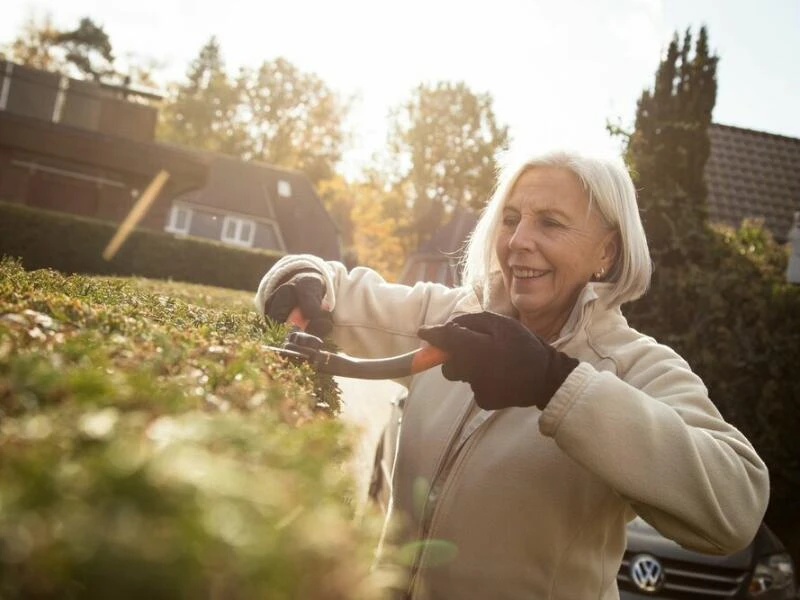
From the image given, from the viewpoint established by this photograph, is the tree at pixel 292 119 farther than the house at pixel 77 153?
Yes

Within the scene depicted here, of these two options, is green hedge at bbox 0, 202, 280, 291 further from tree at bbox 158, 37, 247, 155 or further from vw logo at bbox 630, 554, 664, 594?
tree at bbox 158, 37, 247, 155

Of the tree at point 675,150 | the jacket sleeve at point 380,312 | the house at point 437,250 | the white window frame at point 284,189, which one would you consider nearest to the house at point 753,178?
the tree at point 675,150

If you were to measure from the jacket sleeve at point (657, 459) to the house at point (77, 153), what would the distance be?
23999 millimetres

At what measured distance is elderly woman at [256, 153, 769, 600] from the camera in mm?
2010

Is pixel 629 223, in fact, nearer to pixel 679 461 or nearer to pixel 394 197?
pixel 679 461

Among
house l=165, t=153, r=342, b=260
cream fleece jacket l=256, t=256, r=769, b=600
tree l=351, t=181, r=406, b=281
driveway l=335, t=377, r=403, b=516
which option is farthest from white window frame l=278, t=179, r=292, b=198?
cream fleece jacket l=256, t=256, r=769, b=600

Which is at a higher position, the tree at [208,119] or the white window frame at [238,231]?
the tree at [208,119]

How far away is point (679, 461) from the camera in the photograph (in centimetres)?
200

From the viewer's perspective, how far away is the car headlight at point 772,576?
5.45 meters

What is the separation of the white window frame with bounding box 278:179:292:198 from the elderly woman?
159 feet

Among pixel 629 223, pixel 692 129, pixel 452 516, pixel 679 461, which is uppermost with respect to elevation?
pixel 692 129

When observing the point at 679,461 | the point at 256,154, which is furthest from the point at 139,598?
the point at 256,154

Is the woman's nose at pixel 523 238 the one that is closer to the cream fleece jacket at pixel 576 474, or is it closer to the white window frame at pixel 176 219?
the cream fleece jacket at pixel 576 474

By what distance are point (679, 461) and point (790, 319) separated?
22.9 feet
